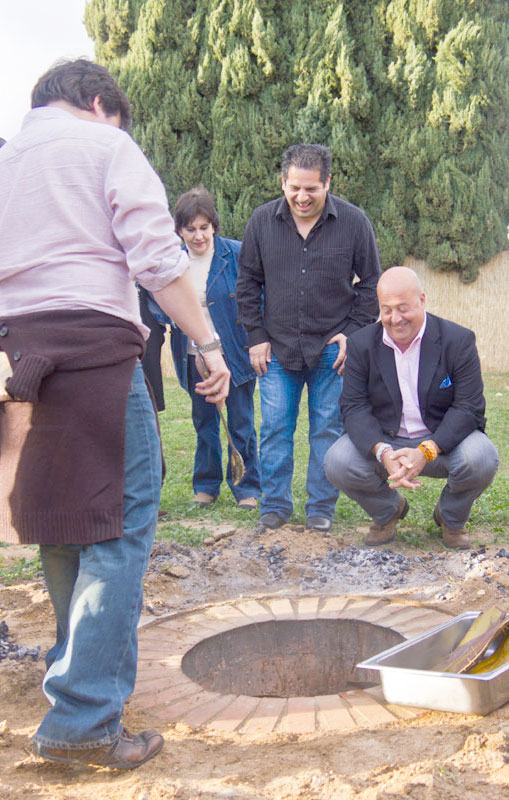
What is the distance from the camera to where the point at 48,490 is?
189 cm

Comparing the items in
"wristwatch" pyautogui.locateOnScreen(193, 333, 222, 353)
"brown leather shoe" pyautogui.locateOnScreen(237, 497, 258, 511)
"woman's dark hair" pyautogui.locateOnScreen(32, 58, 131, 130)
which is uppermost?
"woman's dark hair" pyautogui.locateOnScreen(32, 58, 131, 130)

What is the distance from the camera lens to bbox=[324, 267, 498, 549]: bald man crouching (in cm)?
371

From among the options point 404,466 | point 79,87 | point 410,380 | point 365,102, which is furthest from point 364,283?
point 365,102

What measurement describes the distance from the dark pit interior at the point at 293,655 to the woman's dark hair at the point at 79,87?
184cm

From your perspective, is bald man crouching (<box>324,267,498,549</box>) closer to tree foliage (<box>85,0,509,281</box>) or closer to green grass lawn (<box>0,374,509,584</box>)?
green grass lawn (<box>0,374,509,584</box>)

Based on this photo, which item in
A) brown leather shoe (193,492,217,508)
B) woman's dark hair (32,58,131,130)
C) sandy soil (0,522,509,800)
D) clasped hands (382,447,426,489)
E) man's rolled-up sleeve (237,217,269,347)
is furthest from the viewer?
brown leather shoe (193,492,217,508)

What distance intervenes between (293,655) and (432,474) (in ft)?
4.43

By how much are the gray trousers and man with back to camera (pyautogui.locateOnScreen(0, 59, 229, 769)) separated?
2.06 m

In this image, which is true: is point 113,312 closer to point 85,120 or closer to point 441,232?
point 85,120

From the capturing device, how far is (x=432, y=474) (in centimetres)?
392

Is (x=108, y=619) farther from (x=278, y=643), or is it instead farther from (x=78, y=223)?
(x=278, y=643)

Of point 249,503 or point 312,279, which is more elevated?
point 312,279

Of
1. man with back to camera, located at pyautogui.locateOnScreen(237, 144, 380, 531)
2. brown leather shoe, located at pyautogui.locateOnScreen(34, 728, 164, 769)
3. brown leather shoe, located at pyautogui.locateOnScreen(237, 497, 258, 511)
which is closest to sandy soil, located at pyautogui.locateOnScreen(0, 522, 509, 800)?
brown leather shoe, located at pyautogui.locateOnScreen(34, 728, 164, 769)

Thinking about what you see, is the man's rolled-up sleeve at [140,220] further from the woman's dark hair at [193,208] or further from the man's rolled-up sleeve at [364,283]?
the woman's dark hair at [193,208]
